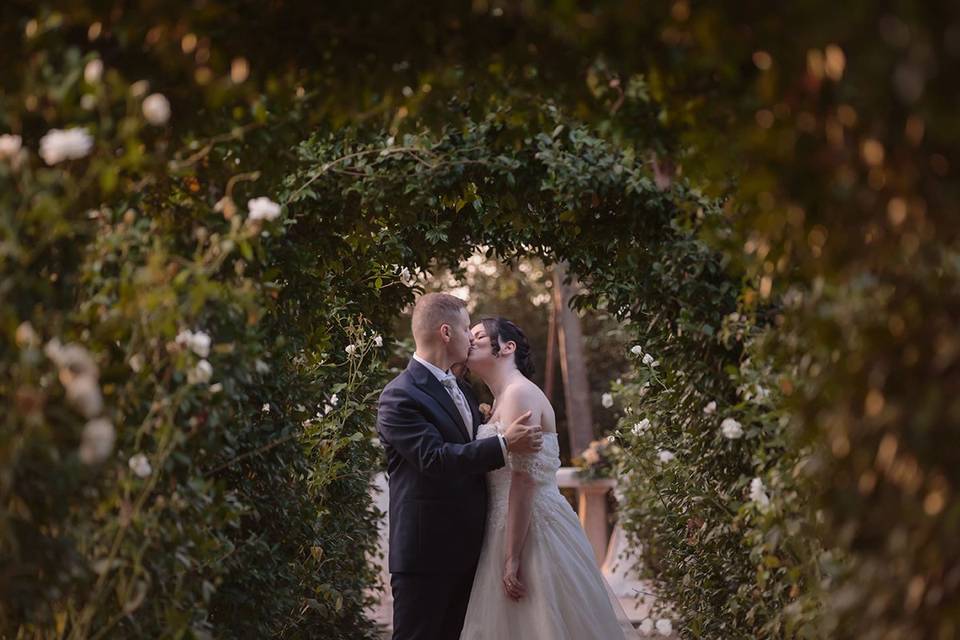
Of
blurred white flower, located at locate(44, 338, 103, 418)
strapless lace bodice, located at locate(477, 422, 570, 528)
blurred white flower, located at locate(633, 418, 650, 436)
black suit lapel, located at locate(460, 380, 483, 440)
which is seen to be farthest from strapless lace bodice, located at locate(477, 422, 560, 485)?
blurred white flower, located at locate(44, 338, 103, 418)

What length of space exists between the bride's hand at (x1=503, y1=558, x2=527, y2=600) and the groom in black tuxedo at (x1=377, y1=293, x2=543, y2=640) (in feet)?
0.60

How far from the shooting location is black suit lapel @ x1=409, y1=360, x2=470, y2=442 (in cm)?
442

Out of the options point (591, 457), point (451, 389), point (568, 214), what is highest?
A: point (591, 457)

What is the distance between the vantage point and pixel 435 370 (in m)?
4.49

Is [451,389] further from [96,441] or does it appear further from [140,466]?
[96,441]

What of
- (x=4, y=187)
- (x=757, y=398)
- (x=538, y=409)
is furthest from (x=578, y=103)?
(x=538, y=409)

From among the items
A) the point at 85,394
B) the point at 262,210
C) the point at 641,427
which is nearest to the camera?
the point at 85,394

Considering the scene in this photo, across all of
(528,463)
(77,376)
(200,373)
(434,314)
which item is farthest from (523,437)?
(77,376)

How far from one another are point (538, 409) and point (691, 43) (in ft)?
8.20

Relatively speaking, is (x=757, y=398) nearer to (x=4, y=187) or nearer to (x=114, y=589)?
(x=114, y=589)

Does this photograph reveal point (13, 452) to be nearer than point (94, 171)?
Yes

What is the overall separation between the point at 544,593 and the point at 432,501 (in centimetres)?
58

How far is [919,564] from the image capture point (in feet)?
5.82

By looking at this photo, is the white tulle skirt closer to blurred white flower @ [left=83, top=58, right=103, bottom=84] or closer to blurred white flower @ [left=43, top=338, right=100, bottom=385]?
blurred white flower @ [left=43, top=338, right=100, bottom=385]
